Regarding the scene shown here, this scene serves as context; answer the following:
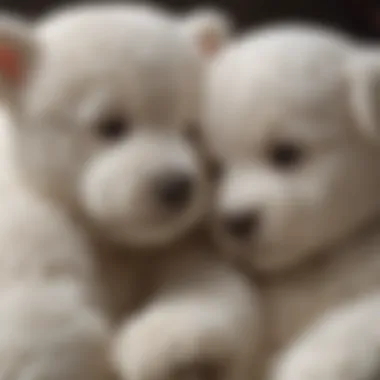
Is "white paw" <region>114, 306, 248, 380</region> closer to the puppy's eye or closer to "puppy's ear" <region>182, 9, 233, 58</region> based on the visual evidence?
the puppy's eye

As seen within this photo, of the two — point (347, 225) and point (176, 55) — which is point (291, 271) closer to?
point (347, 225)

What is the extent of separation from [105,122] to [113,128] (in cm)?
1

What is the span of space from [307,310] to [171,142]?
0.67ft

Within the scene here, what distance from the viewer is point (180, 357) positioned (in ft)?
2.50

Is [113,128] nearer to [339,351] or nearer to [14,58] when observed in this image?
[14,58]

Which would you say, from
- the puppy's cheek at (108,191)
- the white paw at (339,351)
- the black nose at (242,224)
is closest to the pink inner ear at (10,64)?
the puppy's cheek at (108,191)

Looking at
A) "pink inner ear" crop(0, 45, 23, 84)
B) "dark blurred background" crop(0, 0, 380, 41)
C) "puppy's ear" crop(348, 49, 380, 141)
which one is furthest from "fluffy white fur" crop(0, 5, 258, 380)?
"dark blurred background" crop(0, 0, 380, 41)

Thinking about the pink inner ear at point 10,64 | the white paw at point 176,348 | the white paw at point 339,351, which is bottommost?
the white paw at point 339,351

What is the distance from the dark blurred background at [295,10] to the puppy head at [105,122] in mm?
376

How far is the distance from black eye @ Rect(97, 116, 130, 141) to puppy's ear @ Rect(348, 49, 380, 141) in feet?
Answer: 0.71

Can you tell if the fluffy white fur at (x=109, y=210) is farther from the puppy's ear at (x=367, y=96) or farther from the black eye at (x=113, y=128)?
the puppy's ear at (x=367, y=96)

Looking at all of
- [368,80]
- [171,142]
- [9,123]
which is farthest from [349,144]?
[9,123]

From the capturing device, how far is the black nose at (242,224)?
34.4 inches

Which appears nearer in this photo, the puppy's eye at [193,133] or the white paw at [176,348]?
the white paw at [176,348]
